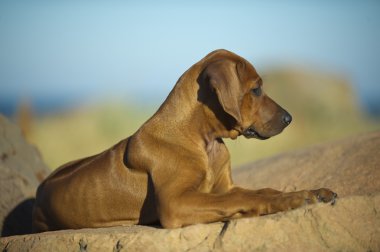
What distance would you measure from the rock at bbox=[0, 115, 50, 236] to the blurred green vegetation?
27.0ft

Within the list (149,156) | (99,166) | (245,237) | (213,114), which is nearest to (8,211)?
(99,166)

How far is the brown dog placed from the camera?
5.97m

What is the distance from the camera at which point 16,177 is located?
29.8 feet

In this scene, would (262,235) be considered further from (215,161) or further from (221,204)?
(215,161)

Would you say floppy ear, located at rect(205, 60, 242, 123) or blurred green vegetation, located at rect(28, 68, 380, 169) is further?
blurred green vegetation, located at rect(28, 68, 380, 169)

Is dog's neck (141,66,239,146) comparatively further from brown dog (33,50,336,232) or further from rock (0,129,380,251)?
rock (0,129,380,251)

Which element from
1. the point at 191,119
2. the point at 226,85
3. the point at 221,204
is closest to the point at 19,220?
the point at 191,119

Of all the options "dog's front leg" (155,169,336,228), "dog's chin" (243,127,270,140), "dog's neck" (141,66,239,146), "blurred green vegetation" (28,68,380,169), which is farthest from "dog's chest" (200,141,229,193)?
"blurred green vegetation" (28,68,380,169)

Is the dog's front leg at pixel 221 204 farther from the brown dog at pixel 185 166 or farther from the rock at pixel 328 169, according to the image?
the rock at pixel 328 169

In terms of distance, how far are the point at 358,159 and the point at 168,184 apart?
2873 mm

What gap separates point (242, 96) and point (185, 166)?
968 millimetres

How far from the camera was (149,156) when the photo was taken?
6.61 metres

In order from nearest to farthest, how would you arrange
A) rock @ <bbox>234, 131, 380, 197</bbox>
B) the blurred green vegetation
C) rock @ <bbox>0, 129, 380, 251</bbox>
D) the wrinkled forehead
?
A: 1. rock @ <bbox>0, 129, 380, 251</bbox>
2. the wrinkled forehead
3. rock @ <bbox>234, 131, 380, 197</bbox>
4. the blurred green vegetation

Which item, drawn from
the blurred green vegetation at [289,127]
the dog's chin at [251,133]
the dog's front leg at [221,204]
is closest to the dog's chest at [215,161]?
the dog's chin at [251,133]
